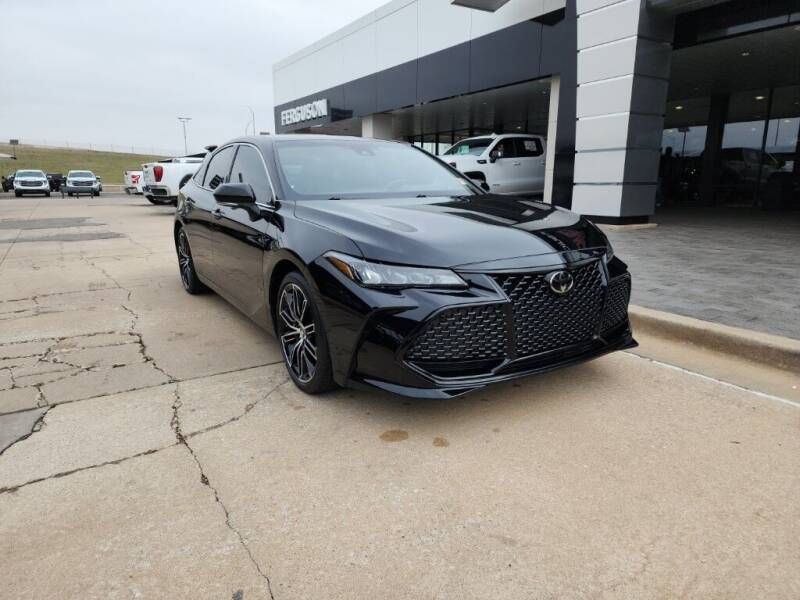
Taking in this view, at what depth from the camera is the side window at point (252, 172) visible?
3706mm

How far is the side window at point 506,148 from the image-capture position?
517 inches

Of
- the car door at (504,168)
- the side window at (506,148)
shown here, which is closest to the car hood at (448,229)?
the car door at (504,168)

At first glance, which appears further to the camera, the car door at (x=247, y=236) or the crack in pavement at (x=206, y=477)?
the car door at (x=247, y=236)

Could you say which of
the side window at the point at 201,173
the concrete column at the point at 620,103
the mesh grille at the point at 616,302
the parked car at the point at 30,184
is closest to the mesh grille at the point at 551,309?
the mesh grille at the point at 616,302

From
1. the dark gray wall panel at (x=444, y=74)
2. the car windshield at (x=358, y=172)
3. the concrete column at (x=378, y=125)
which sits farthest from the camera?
the concrete column at (x=378, y=125)

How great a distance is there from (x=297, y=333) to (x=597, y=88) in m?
9.14

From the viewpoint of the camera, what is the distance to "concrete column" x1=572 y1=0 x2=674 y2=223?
9391 mm

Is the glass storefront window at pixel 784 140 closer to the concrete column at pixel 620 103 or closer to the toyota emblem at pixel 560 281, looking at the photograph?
the concrete column at pixel 620 103

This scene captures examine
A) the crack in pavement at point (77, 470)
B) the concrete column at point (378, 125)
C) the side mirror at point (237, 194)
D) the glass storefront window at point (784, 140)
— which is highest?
the concrete column at point (378, 125)

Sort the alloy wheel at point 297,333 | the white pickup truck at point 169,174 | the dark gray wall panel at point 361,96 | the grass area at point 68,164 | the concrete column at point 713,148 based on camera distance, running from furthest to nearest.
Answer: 1. the grass area at point 68,164
2. the dark gray wall panel at point 361,96
3. the concrete column at point 713,148
4. the white pickup truck at point 169,174
5. the alloy wheel at point 297,333

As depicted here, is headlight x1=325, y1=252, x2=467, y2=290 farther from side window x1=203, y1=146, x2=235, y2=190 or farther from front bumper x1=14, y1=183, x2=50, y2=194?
front bumper x1=14, y1=183, x2=50, y2=194

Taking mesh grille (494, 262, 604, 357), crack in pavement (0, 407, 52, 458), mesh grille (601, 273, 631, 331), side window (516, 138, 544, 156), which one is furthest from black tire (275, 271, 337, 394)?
side window (516, 138, 544, 156)

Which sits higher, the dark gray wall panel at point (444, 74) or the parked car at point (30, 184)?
the dark gray wall panel at point (444, 74)

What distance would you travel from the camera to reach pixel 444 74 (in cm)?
1535
